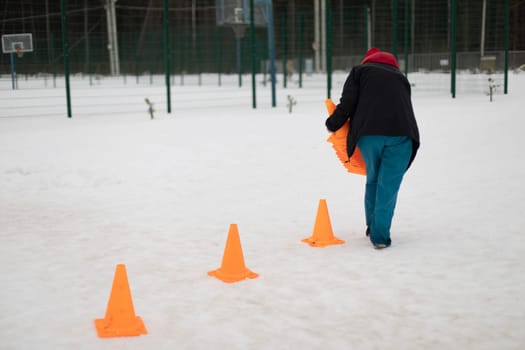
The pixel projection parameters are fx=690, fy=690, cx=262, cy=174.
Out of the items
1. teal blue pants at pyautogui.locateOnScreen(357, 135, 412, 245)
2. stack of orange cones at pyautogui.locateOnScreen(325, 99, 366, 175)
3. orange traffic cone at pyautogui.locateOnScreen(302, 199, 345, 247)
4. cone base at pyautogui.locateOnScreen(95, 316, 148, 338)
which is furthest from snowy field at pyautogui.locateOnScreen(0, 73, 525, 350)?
stack of orange cones at pyautogui.locateOnScreen(325, 99, 366, 175)

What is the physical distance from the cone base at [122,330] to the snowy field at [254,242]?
0.17ft

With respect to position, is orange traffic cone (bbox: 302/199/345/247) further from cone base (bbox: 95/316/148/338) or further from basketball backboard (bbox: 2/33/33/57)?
basketball backboard (bbox: 2/33/33/57)

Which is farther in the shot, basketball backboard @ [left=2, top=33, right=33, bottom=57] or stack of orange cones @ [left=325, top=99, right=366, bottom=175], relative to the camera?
basketball backboard @ [left=2, top=33, right=33, bottom=57]

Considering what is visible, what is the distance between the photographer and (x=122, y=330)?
4082mm

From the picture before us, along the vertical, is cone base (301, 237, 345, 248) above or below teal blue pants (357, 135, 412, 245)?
below

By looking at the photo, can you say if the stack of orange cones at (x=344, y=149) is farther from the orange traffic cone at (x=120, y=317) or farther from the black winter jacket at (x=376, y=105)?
the orange traffic cone at (x=120, y=317)

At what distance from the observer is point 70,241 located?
248 inches

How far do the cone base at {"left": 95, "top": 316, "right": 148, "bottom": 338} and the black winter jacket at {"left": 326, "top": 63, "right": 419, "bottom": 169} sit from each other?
8.19 ft

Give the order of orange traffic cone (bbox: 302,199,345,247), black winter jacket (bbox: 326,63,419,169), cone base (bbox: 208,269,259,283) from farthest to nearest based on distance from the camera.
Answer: orange traffic cone (bbox: 302,199,345,247) → black winter jacket (bbox: 326,63,419,169) → cone base (bbox: 208,269,259,283)

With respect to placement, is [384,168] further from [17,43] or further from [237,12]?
[237,12]

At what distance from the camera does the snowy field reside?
4156mm

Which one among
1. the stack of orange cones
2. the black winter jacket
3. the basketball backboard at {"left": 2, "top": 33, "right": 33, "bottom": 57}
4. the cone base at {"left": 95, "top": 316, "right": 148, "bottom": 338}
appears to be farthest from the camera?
the basketball backboard at {"left": 2, "top": 33, "right": 33, "bottom": 57}

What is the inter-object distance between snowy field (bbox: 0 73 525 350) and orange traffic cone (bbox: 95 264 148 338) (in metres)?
0.07

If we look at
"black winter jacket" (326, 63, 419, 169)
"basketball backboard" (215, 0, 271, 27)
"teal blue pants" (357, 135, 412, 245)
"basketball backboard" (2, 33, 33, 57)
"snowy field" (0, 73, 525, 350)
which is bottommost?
"snowy field" (0, 73, 525, 350)
